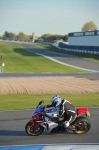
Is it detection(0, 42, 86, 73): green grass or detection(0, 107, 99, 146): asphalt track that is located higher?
detection(0, 107, 99, 146): asphalt track

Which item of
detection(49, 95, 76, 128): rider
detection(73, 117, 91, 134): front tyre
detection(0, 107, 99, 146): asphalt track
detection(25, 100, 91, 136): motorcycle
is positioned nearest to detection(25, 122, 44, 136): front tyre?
detection(25, 100, 91, 136): motorcycle

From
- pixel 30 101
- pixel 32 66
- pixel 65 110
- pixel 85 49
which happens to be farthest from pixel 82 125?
pixel 85 49

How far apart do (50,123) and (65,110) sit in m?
0.70

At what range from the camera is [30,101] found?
2089 centimetres

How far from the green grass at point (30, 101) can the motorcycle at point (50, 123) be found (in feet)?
20.3

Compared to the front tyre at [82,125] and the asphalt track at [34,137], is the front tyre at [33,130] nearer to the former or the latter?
the asphalt track at [34,137]

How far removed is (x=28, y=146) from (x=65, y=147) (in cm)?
126

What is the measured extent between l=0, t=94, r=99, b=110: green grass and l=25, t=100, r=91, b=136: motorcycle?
618 centimetres

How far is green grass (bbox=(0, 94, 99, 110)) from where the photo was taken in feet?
62.7

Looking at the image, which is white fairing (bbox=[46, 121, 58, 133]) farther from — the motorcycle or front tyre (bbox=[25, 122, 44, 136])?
front tyre (bbox=[25, 122, 44, 136])

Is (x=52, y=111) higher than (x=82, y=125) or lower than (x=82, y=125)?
higher

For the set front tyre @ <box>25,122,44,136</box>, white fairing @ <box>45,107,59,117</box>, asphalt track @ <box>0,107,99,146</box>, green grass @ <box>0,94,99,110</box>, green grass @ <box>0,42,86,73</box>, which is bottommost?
green grass @ <box>0,42,86,73</box>

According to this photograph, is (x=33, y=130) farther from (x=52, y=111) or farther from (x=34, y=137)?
(x=52, y=111)

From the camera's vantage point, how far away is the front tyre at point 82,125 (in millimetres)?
12594
